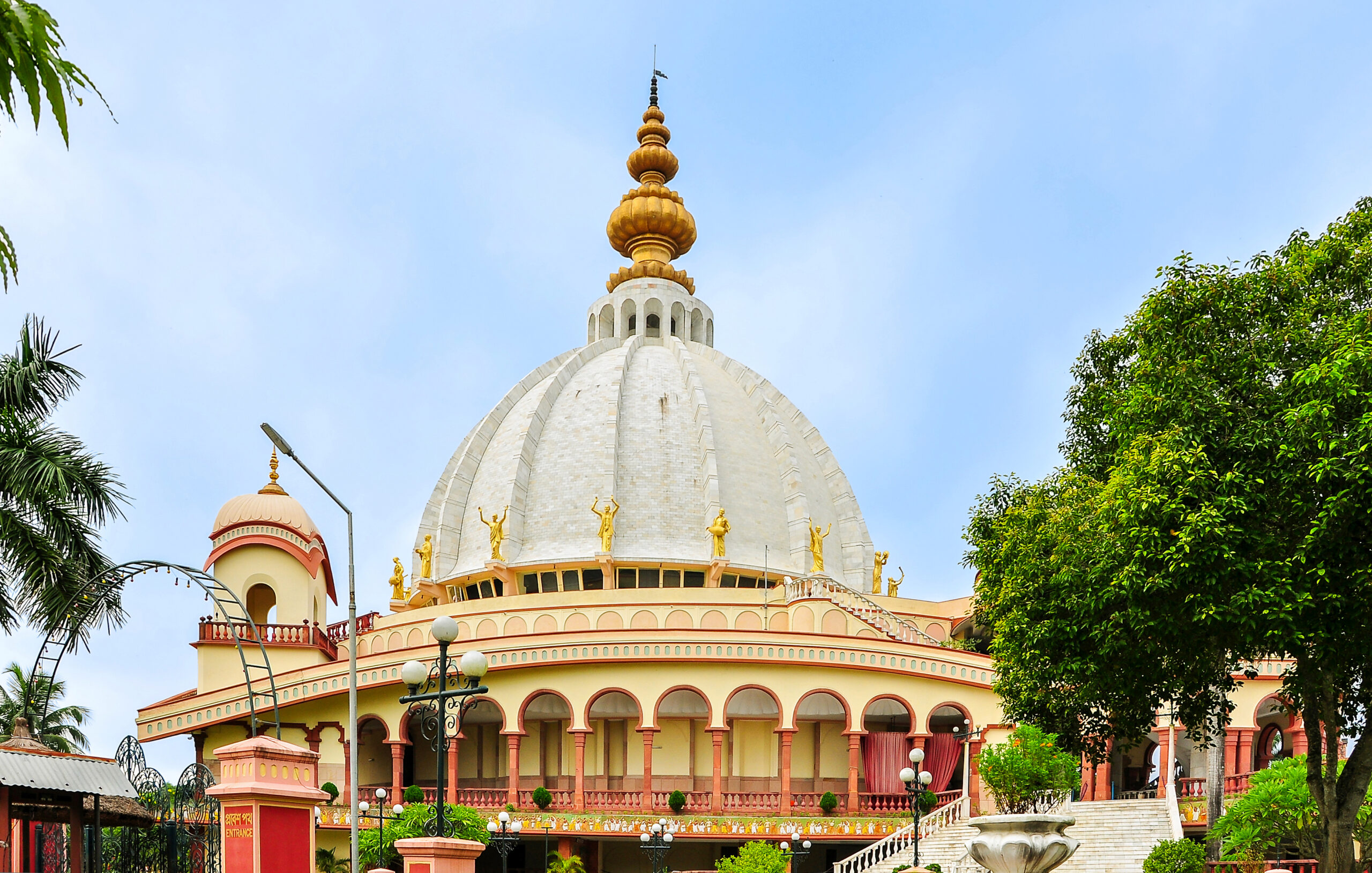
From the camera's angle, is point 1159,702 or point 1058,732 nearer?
point 1159,702

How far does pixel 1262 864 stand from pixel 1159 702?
547 centimetres

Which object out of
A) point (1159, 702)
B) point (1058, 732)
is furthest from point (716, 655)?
point (1159, 702)

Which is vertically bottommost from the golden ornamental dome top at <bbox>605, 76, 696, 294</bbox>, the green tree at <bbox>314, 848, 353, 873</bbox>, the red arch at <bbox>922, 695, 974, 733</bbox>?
the green tree at <bbox>314, 848, 353, 873</bbox>

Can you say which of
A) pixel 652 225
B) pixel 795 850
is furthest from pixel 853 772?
pixel 652 225

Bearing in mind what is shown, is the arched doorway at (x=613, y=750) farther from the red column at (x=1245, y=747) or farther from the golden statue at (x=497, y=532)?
the red column at (x=1245, y=747)

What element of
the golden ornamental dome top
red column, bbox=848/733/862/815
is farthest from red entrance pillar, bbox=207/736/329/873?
the golden ornamental dome top

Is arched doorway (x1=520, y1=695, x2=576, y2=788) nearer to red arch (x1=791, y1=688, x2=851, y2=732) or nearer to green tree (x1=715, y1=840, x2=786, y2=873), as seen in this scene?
red arch (x1=791, y1=688, x2=851, y2=732)

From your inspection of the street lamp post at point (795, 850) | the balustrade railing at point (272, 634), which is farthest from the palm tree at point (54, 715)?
the street lamp post at point (795, 850)

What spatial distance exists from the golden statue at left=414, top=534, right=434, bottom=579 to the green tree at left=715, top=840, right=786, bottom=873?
21.7 m

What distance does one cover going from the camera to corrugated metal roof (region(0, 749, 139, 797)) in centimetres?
1295

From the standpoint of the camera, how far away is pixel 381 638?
3944cm

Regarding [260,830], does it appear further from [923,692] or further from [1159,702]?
[923,692]

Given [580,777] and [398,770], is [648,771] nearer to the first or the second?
[580,777]

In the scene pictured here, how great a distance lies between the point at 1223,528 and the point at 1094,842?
39.8 ft
